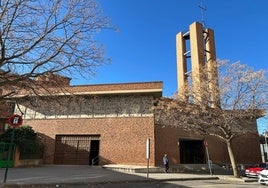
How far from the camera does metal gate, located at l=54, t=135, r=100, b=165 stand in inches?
1093

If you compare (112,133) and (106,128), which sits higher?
(106,128)

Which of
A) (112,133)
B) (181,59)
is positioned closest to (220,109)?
(112,133)

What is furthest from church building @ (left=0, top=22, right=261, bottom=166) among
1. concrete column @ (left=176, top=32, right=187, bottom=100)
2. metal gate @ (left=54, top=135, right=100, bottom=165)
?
concrete column @ (left=176, top=32, right=187, bottom=100)

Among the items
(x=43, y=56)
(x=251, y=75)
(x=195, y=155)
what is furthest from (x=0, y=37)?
(x=195, y=155)

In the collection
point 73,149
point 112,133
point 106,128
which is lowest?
point 73,149

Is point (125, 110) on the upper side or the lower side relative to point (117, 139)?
upper

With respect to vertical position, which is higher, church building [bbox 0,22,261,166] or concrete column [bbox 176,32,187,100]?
concrete column [bbox 176,32,187,100]

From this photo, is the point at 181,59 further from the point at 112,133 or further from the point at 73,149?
the point at 73,149

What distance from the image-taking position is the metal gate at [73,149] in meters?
27.8

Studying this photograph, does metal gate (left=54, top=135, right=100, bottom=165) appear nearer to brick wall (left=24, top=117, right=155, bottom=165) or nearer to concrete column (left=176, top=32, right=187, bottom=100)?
brick wall (left=24, top=117, right=155, bottom=165)

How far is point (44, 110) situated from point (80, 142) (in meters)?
5.26

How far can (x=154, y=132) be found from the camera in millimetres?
26891

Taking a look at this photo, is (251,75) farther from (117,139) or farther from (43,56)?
(43,56)

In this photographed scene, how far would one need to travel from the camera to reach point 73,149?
92.5 ft
